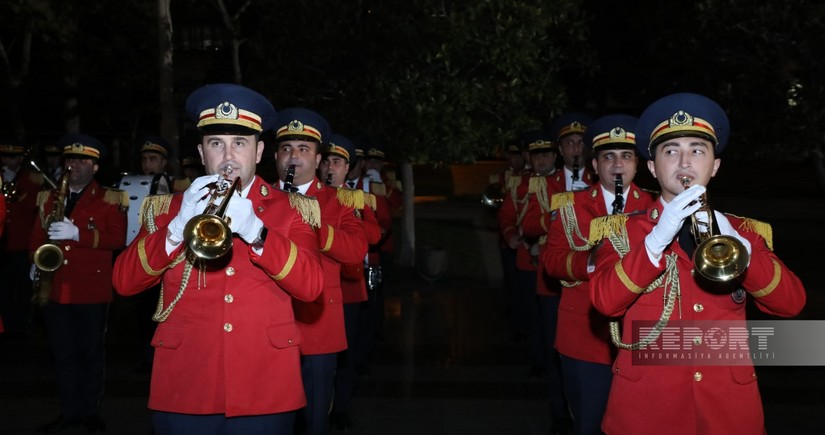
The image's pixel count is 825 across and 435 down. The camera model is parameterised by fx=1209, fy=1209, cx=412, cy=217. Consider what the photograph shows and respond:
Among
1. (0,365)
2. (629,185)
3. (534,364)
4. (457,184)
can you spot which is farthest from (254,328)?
(457,184)

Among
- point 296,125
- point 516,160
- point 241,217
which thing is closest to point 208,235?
point 241,217

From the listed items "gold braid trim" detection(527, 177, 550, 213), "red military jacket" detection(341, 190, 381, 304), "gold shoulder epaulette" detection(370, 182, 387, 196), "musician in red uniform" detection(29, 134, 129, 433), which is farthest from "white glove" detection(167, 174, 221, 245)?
"gold shoulder epaulette" detection(370, 182, 387, 196)

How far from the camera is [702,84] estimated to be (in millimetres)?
15562

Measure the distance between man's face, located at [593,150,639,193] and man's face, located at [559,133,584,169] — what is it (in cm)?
264

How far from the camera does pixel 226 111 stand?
195 inches

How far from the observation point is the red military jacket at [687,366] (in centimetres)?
455

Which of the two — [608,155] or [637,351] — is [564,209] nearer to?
[608,155]

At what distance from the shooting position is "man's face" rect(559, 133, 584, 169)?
10.0m

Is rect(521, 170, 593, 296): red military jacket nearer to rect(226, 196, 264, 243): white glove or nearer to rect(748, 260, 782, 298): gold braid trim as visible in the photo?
rect(748, 260, 782, 298): gold braid trim

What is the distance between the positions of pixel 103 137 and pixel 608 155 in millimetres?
43651

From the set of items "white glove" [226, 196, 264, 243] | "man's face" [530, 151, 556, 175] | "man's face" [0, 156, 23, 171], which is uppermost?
"man's face" [0, 156, 23, 171]

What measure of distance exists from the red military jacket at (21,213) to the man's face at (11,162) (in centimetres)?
41

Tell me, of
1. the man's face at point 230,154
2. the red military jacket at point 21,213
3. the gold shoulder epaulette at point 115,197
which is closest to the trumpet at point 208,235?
the man's face at point 230,154

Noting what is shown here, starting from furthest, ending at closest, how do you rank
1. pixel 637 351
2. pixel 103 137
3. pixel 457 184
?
pixel 103 137
pixel 457 184
pixel 637 351
